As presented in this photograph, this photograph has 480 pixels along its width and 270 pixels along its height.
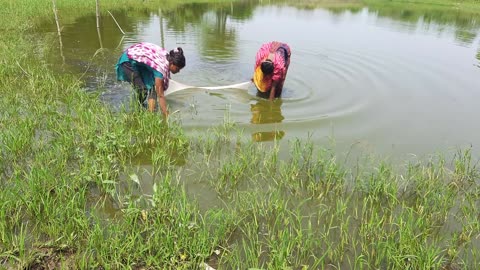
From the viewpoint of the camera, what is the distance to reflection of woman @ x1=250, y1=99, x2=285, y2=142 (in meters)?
5.10

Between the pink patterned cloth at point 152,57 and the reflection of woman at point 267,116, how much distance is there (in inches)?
59.9

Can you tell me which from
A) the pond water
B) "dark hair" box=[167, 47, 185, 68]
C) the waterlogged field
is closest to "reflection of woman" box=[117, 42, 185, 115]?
"dark hair" box=[167, 47, 185, 68]

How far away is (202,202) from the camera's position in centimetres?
341

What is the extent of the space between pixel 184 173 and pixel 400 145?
3.05 m

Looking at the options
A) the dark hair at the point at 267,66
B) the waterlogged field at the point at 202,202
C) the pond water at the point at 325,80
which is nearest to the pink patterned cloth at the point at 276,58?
the dark hair at the point at 267,66

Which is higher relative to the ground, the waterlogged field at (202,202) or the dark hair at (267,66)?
the dark hair at (267,66)

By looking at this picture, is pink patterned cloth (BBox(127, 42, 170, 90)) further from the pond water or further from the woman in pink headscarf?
the woman in pink headscarf

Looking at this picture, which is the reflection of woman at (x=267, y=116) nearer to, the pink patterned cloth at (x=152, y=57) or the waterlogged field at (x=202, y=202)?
the waterlogged field at (x=202, y=202)

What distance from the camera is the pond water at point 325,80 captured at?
5.35m

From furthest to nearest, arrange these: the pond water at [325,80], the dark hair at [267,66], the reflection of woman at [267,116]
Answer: the dark hair at [267,66]
the pond water at [325,80]
the reflection of woman at [267,116]

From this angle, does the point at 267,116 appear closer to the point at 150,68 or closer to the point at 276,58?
the point at 276,58

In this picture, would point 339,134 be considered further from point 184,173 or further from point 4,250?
point 4,250

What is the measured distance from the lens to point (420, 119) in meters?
6.01

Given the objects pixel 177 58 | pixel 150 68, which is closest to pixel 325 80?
pixel 177 58
